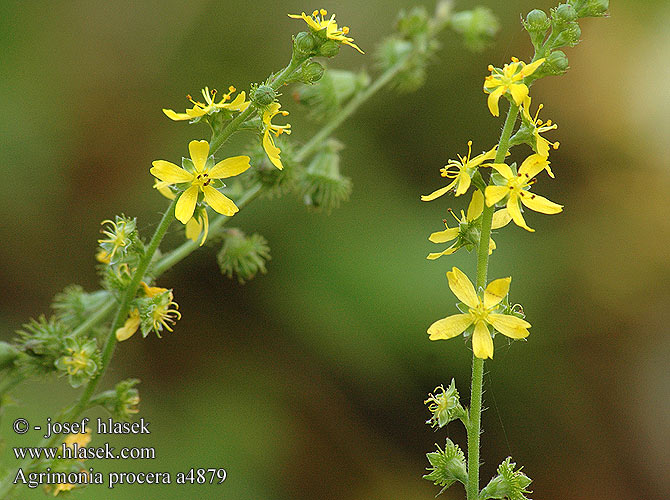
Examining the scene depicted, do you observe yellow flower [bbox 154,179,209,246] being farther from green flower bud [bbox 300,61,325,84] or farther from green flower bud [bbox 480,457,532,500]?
green flower bud [bbox 480,457,532,500]

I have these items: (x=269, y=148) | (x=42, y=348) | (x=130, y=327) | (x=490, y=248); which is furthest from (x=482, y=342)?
(x=42, y=348)

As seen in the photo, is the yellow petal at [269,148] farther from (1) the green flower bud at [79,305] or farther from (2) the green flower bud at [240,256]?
(1) the green flower bud at [79,305]

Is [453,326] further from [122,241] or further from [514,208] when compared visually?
[122,241]

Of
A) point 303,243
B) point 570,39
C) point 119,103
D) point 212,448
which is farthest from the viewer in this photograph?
point 119,103

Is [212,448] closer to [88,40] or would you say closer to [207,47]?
[207,47]

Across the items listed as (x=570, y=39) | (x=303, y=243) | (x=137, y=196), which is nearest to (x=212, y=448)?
(x=303, y=243)

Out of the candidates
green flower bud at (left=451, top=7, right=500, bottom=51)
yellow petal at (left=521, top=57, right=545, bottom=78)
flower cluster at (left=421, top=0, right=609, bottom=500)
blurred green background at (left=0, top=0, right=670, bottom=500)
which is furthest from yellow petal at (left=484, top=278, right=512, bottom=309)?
blurred green background at (left=0, top=0, right=670, bottom=500)

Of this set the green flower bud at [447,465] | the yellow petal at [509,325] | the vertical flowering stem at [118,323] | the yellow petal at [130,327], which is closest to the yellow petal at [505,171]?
the yellow petal at [509,325]
